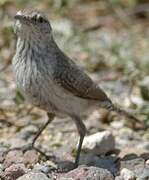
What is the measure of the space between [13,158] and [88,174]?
0.97m

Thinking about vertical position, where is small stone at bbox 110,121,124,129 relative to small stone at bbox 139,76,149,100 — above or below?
below

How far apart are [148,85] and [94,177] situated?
10.1 feet

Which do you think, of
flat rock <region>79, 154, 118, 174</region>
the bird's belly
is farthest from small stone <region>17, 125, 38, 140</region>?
the bird's belly

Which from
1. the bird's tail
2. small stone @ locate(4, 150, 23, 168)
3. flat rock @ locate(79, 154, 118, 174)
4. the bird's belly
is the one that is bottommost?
flat rock @ locate(79, 154, 118, 174)

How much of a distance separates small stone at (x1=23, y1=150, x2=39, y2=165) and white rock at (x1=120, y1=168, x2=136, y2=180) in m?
0.92

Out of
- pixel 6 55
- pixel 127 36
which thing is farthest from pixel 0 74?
pixel 127 36

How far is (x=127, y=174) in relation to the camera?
6.83 meters

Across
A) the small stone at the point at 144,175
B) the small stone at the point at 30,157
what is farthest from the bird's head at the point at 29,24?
the small stone at the point at 144,175

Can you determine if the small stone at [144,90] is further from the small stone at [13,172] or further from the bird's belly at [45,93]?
the small stone at [13,172]

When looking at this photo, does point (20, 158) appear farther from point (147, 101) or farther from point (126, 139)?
point (147, 101)

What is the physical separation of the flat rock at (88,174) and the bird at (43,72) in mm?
545

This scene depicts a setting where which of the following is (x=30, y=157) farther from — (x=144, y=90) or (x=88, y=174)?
(x=144, y=90)

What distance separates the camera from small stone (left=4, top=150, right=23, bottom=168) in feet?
23.1

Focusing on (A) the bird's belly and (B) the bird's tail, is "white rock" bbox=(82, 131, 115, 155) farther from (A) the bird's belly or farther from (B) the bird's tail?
(A) the bird's belly
